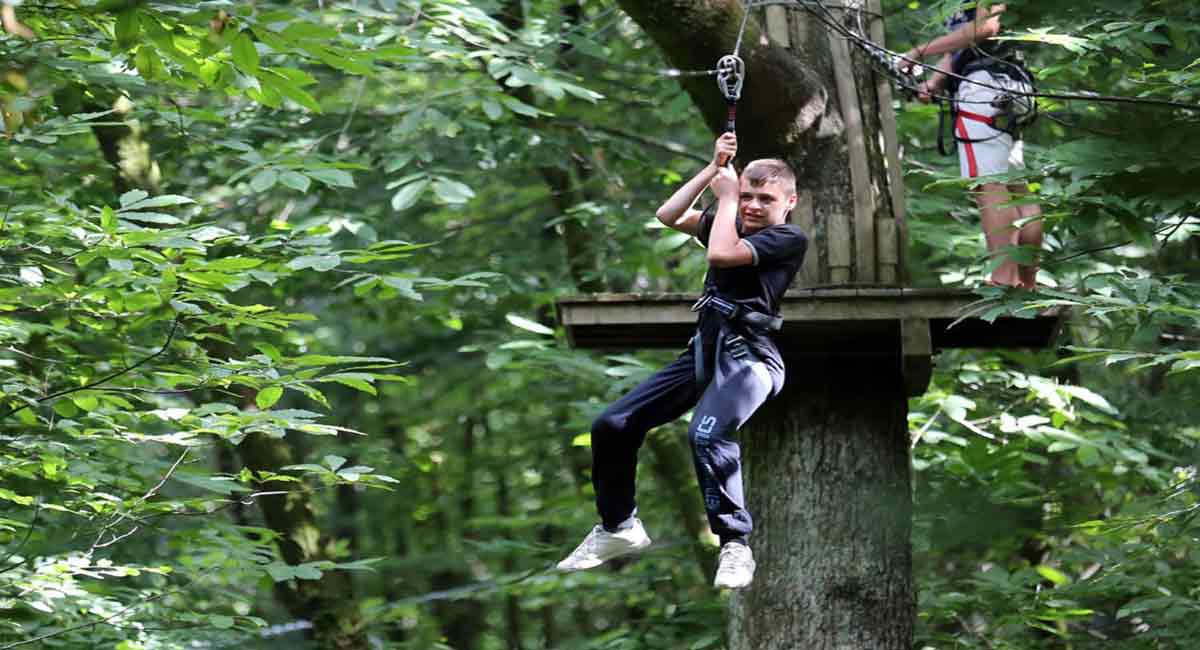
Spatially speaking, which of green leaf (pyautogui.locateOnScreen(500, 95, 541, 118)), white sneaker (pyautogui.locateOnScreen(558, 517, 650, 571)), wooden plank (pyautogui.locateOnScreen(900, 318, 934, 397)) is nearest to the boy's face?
wooden plank (pyautogui.locateOnScreen(900, 318, 934, 397))

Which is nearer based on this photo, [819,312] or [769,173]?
[769,173]

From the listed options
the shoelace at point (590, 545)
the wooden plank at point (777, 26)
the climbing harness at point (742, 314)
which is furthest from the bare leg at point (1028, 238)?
the shoelace at point (590, 545)

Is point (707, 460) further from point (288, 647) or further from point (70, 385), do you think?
point (288, 647)

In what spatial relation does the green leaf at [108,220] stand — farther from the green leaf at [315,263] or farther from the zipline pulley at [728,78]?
the zipline pulley at [728,78]

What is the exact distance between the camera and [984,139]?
464 cm

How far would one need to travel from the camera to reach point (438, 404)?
33.0 feet

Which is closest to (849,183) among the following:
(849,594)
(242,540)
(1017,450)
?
(849,594)

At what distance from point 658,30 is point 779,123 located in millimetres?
537

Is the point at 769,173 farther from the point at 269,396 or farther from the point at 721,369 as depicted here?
the point at 269,396

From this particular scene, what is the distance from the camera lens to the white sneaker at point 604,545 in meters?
3.65

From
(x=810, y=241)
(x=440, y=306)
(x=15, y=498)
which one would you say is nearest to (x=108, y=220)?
(x=15, y=498)

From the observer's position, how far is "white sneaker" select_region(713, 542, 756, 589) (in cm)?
329

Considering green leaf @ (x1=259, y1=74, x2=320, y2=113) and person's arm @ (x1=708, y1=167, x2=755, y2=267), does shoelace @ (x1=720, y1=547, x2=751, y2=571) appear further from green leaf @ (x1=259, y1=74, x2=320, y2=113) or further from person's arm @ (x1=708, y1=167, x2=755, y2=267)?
green leaf @ (x1=259, y1=74, x2=320, y2=113)

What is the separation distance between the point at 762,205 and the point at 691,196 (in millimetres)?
203
